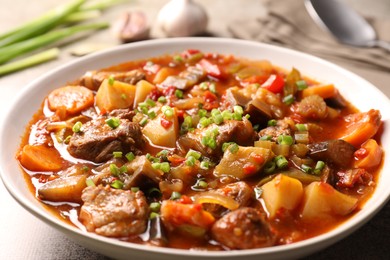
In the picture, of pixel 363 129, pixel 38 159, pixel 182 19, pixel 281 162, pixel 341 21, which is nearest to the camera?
pixel 281 162

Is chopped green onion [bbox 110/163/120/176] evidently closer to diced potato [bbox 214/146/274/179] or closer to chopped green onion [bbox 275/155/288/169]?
diced potato [bbox 214/146/274/179]

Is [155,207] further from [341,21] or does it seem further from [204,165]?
[341,21]

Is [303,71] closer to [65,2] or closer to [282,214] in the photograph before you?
[282,214]

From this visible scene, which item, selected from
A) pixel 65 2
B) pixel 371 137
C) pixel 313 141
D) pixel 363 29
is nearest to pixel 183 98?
pixel 313 141

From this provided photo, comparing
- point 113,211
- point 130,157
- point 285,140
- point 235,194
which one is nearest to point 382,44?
point 285,140

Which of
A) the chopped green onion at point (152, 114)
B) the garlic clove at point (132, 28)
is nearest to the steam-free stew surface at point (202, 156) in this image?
the chopped green onion at point (152, 114)

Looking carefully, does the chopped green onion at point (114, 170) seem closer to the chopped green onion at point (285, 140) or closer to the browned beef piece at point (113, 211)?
the browned beef piece at point (113, 211)

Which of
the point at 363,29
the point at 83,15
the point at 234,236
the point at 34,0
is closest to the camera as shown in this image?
the point at 234,236
